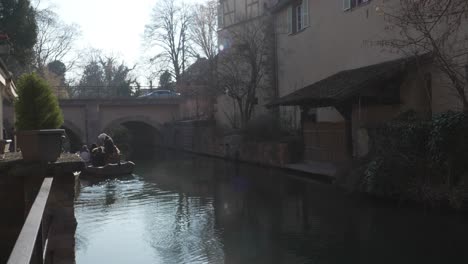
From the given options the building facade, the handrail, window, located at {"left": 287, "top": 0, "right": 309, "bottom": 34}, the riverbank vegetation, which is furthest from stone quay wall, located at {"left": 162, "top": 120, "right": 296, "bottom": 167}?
the handrail

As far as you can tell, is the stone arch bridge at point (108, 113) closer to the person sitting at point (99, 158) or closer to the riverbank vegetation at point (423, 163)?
the person sitting at point (99, 158)

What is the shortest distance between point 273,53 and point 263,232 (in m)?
19.1

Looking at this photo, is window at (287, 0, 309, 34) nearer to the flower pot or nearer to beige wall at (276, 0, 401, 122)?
beige wall at (276, 0, 401, 122)

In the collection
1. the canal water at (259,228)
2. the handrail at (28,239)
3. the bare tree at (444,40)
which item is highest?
the bare tree at (444,40)

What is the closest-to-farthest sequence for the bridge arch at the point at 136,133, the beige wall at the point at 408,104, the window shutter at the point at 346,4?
the beige wall at the point at 408,104
the window shutter at the point at 346,4
the bridge arch at the point at 136,133

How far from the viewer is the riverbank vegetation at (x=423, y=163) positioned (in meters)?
11.1

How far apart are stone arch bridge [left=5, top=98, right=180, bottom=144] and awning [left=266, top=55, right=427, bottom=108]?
76.9ft

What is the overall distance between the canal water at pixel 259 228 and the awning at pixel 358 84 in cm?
286

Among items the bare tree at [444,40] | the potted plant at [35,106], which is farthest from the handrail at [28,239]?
the bare tree at [444,40]

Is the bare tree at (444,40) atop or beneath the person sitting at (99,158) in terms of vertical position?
atop

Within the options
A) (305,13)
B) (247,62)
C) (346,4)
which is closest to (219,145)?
(247,62)

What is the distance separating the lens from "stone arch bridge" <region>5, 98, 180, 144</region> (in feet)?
126

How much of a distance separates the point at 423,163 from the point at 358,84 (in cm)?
446

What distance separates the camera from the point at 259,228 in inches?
392
